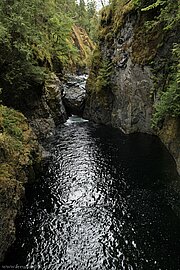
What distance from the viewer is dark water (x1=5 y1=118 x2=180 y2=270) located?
9656 millimetres

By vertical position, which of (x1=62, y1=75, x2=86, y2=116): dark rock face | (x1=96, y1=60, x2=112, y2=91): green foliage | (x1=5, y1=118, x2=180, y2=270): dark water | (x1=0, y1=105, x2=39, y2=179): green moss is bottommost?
(x1=5, y1=118, x2=180, y2=270): dark water

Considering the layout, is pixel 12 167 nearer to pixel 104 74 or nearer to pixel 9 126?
pixel 9 126

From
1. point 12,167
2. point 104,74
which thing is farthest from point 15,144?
point 104,74

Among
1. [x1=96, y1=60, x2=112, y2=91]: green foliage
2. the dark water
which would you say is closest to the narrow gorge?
the dark water

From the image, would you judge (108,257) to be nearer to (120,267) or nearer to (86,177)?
(120,267)

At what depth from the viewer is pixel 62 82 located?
1403 inches

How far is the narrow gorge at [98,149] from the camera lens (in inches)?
397

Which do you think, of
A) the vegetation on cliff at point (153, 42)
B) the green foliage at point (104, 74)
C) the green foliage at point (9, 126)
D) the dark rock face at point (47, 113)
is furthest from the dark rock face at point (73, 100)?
the green foliage at point (9, 126)

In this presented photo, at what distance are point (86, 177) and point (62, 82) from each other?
2233cm

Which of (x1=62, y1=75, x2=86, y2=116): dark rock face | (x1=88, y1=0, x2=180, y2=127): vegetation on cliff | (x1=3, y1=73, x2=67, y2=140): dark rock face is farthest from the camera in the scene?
(x1=62, y1=75, x2=86, y2=116): dark rock face

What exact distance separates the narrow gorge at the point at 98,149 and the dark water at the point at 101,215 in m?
0.05

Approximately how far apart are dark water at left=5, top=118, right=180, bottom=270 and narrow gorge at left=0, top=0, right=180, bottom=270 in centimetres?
5

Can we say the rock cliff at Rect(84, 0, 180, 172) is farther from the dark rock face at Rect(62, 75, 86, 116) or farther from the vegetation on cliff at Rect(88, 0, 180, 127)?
the dark rock face at Rect(62, 75, 86, 116)

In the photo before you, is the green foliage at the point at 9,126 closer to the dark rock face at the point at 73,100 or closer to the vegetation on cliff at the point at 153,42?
the vegetation on cliff at the point at 153,42
